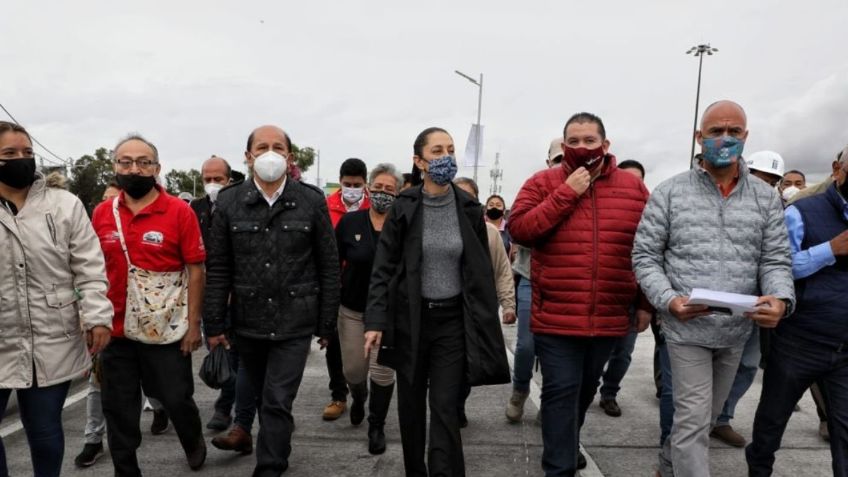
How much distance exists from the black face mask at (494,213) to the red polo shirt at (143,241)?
4.37 meters

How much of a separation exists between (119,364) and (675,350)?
9.99 ft

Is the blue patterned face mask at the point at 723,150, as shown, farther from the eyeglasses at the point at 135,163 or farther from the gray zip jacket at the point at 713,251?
the eyeglasses at the point at 135,163

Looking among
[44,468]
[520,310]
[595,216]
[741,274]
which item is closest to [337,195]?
[520,310]

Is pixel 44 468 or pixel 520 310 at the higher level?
pixel 520 310

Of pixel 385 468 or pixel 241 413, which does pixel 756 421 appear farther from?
pixel 241 413

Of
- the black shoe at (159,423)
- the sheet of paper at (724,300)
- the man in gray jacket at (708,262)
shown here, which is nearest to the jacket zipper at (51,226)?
the black shoe at (159,423)

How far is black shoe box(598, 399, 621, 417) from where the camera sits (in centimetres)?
473

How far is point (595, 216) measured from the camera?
3.21 metres

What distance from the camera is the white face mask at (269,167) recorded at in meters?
3.33

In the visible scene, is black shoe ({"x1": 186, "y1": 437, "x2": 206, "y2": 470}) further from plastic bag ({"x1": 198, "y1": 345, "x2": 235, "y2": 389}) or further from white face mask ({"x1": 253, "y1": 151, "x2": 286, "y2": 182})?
white face mask ({"x1": 253, "y1": 151, "x2": 286, "y2": 182})

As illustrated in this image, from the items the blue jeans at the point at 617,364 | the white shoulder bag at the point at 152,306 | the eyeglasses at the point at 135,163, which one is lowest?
the blue jeans at the point at 617,364

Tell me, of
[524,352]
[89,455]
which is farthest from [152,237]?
[524,352]

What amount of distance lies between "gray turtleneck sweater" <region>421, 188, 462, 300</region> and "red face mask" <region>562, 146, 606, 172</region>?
0.74 metres

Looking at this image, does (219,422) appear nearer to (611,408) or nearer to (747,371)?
(611,408)
